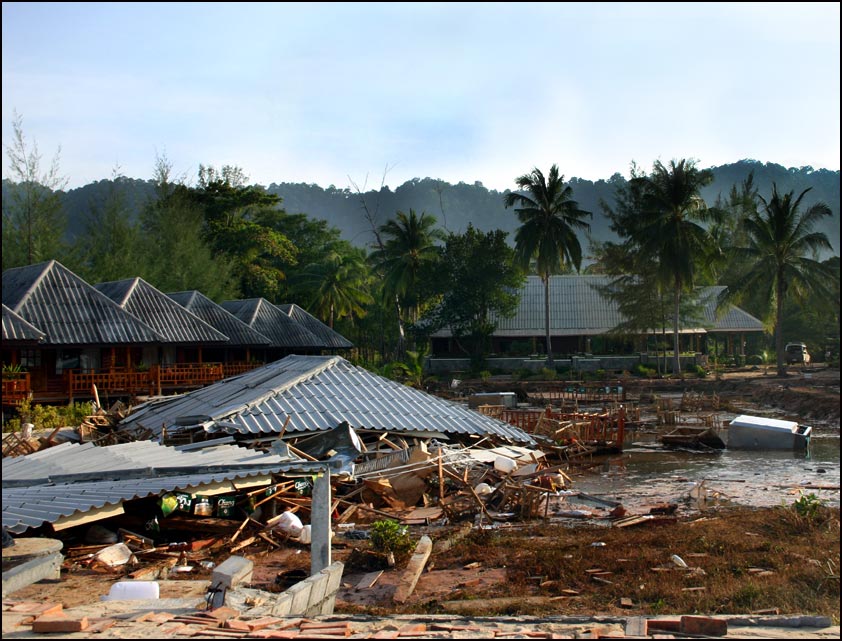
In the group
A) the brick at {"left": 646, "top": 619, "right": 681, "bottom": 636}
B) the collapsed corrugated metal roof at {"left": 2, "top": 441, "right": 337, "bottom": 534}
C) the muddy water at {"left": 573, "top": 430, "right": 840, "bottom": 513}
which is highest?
the collapsed corrugated metal roof at {"left": 2, "top": 441, "right": 337, "bottom": 534}

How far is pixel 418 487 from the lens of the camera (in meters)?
16.2

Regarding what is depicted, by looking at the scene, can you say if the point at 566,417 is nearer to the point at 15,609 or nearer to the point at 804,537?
the point at 804,537

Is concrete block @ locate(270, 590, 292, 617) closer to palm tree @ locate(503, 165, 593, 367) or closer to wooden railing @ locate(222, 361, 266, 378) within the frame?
wooden railing @ locate(222, 361, 266, 378)

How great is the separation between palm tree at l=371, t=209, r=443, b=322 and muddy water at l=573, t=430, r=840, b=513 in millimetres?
27226

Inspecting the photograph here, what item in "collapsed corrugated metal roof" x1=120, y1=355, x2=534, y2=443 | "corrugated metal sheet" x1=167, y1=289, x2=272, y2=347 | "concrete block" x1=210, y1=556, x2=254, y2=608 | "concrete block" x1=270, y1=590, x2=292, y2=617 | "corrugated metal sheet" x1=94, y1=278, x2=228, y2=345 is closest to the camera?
"concrete block" x1=270, y1=590, x2=292, y2=617

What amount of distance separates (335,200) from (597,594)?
182066 mm

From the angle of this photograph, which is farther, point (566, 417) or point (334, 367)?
point (566, 417)

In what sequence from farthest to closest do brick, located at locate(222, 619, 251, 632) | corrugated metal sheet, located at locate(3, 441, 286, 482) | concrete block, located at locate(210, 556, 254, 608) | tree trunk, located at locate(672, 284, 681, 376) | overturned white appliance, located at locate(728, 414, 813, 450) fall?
tree trunk, located at locate(672, 284, 681, 376) → overturned white appliance, located at locate(728, 414, 813, 450) → corrugated metal sheet, located at locate(3, 441, 286, 482) → concrete block, located at locate(210, 556, 254, 608) → brick, located at locate(222, 619, 251, 632)

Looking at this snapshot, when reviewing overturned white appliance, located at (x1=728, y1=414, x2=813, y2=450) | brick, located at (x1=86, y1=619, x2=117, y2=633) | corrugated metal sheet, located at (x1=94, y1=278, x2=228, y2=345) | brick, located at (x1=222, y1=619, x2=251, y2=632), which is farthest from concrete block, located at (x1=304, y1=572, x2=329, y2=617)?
corrugated metal sheet, located at (x1=94, y1=278, x2=228, y2=345)

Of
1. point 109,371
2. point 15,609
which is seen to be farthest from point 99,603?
point 109,371

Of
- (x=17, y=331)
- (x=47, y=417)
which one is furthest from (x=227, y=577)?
(x=17, y=331)

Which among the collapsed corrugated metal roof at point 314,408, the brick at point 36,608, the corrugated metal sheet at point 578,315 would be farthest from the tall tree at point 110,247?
the brick at point 36,608

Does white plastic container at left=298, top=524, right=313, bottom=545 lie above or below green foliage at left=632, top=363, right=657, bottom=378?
below

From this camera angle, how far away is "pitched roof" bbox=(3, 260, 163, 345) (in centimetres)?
2695
